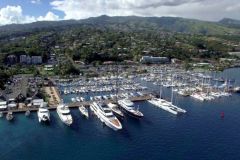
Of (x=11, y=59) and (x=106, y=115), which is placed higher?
(x=11, y=59)

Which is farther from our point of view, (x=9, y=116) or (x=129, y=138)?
(x=9, y=116)

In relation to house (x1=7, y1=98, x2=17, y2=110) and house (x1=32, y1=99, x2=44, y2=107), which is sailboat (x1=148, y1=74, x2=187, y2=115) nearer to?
→ house (x1=32, y1=99, x2=44, y2=107)

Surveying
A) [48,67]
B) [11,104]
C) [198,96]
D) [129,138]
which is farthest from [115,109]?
[48,67]

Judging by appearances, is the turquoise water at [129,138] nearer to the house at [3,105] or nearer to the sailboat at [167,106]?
the sailboat at [167,106]

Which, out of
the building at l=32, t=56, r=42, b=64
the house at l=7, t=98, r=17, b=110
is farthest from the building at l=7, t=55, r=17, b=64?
the house at l=7, t=98, r=17, b=110

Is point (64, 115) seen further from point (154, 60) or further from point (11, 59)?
point (154, 60)

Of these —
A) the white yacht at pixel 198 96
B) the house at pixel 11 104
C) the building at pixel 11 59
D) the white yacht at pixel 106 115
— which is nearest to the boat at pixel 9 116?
the house at pixel 11 104
